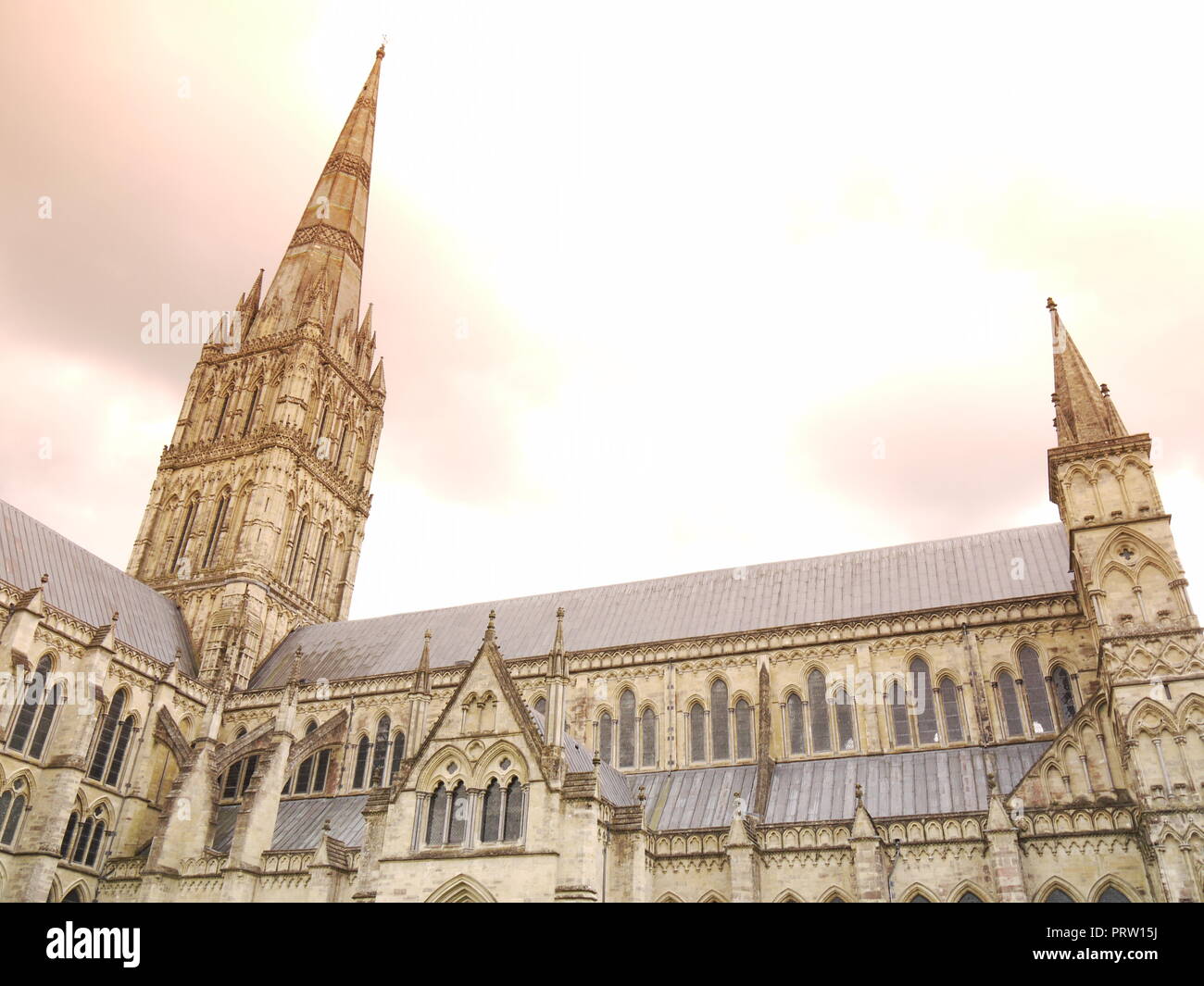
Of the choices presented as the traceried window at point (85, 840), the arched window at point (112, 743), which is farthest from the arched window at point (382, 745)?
the traceried window at point (85, 840)

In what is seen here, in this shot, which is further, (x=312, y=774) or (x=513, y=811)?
(x=312, y=774)

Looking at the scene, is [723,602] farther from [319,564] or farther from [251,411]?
[251,411]

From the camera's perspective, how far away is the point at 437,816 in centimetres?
2419

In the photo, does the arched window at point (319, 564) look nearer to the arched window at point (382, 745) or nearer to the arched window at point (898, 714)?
the arched window at point (382, 745)

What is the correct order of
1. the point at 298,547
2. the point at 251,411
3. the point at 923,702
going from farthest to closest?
the point at 251,411 < the point at 298,547 < the point at 923,702

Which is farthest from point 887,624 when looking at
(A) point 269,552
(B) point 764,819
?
(A) point 269,552

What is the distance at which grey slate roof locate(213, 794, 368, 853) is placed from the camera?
104ft

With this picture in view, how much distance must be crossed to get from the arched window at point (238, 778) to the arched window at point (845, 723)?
2390cm

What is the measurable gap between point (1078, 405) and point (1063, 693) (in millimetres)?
9170

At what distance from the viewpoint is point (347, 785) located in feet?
117

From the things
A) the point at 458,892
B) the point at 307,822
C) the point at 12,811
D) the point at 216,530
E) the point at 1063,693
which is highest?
the point at 216,530

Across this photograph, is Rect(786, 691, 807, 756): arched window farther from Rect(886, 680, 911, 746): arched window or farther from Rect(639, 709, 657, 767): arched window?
Rect(639, 709, 657, 767): arched window

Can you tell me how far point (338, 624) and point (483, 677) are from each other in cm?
2421

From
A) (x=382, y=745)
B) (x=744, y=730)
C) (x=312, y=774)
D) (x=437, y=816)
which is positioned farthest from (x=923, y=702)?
(x=312, y=774)
